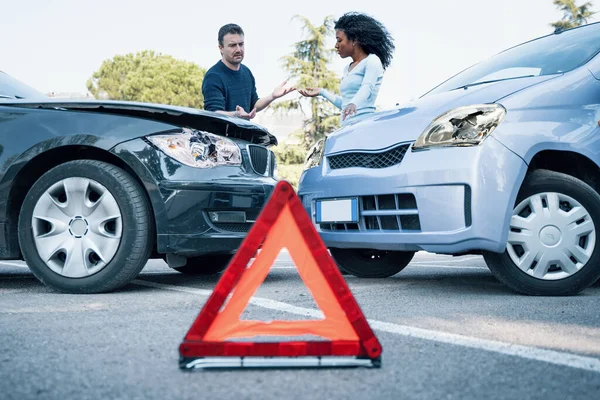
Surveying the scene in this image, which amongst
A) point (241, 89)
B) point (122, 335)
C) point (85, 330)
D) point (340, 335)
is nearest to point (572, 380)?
point (340, 335)

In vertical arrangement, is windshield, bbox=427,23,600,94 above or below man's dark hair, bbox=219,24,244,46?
below

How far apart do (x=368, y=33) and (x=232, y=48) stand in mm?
1173

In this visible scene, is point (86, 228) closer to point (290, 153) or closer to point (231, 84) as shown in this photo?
point (231, 84)

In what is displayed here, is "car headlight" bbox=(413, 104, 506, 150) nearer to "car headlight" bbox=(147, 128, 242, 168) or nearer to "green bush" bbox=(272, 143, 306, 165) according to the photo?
"car headlight" bbox=(147, 128, 242, 168)

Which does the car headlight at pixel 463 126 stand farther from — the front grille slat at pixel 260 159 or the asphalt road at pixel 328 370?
the front grille slat at pixel 260 159

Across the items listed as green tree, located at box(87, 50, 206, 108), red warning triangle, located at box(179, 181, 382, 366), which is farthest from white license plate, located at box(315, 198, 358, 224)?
green tree, located at box(87, 50, 206, 108)

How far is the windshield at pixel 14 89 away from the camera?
4824mm

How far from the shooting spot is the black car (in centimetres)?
391

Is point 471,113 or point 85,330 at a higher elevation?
point 471,113

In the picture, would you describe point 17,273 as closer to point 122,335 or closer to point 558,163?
point 122,335

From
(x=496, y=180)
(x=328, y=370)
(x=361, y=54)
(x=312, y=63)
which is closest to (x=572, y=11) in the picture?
(x=312, y=63)

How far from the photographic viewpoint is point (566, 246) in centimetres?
370

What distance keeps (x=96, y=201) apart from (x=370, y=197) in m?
1.64

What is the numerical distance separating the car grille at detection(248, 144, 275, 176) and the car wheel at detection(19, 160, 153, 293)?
847mm
